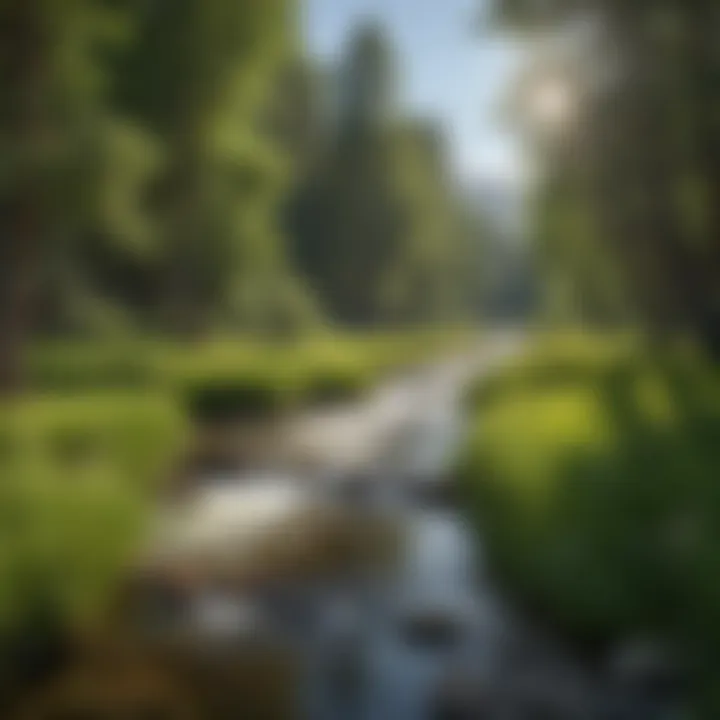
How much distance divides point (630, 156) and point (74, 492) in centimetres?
86

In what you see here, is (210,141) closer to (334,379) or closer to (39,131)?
(39,131)

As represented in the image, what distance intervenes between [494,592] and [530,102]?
724 mm

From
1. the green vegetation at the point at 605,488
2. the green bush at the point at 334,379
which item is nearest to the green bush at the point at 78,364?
the green bush at the point at 334,379

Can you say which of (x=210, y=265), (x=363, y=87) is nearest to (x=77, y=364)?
(x=210, y=265)

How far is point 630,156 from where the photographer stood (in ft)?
4.01

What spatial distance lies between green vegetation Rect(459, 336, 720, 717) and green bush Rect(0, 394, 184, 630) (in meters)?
0.46

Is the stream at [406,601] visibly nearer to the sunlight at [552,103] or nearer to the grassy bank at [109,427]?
the grassy bank at [109,427]

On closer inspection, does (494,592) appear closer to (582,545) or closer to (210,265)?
(582,545)

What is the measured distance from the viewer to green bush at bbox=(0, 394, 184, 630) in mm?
1193

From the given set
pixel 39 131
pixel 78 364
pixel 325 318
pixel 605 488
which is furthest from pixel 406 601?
pixel 39 131

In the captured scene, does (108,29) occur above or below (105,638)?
above

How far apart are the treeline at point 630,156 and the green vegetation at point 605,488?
69 mm

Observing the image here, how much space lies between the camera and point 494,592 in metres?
1.47

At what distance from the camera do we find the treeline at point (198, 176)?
120cm
